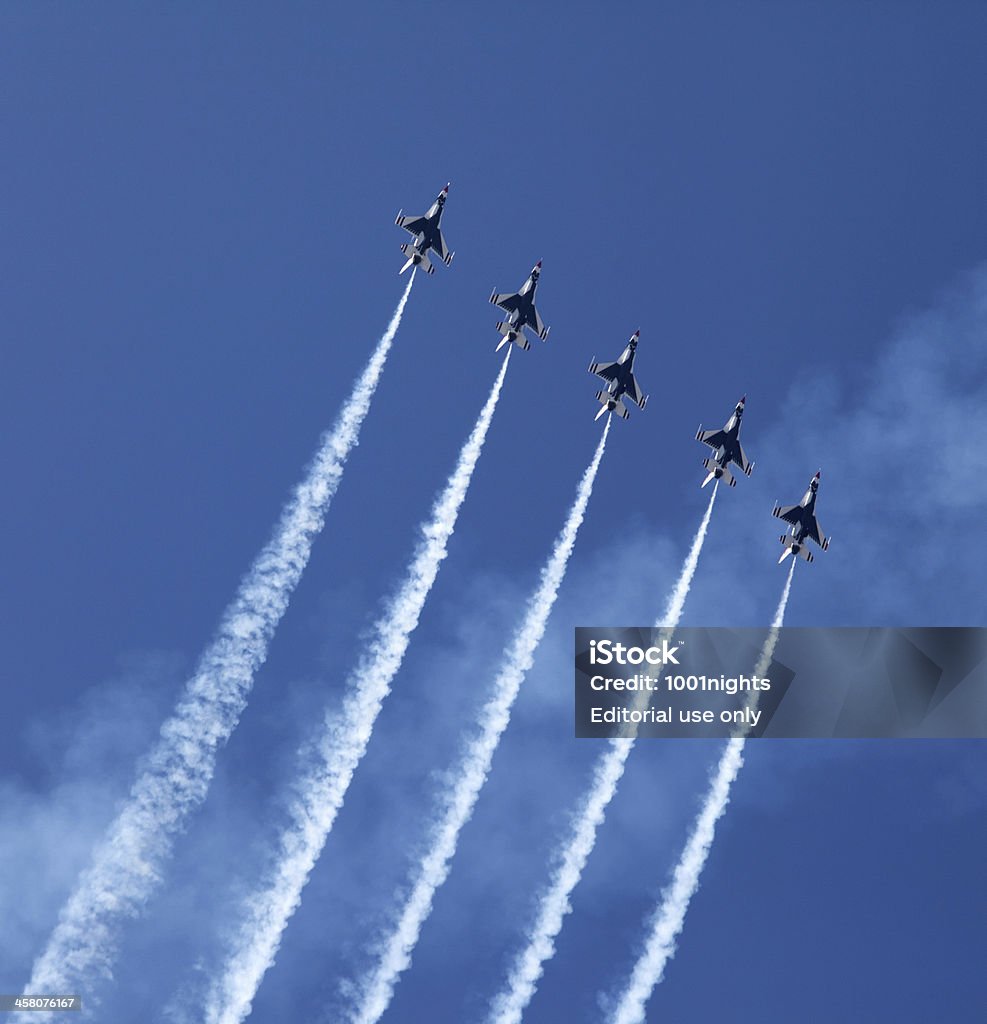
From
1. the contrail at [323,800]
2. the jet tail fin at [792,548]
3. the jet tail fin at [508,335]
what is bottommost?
the contrail at [323,800]

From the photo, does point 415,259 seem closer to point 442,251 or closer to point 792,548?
point 442,251

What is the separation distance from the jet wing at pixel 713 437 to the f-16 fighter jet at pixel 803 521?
6153 millimetres

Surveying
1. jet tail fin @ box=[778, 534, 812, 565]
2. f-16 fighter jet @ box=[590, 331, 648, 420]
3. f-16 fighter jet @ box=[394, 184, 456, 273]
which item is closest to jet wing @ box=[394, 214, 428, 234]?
f-16 fighter jet @ box=[394, 184, 456, 273]

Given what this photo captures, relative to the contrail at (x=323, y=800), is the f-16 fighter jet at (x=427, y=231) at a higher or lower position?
higher

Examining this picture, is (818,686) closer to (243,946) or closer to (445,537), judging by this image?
(445,537)

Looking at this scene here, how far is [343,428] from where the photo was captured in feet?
353

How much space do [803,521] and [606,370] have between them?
57.7 feet

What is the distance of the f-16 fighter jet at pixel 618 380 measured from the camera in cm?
11712

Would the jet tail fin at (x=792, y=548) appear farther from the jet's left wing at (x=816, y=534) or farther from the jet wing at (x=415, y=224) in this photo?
the jet wing at (x=415, y=224)

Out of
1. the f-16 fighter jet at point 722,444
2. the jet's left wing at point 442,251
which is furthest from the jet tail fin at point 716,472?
the jet's left wing at point 442,251

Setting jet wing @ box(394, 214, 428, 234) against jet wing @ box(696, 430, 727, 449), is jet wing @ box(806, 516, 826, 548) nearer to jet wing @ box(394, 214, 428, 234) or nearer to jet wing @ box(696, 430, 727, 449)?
jet wing @ box(696, 430, 727, 449)

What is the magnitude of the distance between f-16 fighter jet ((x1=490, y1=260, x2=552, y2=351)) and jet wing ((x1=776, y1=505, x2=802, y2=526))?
20798 millimetres

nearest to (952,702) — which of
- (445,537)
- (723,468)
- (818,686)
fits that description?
(818,686)

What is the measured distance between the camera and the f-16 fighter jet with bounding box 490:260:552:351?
379ft
